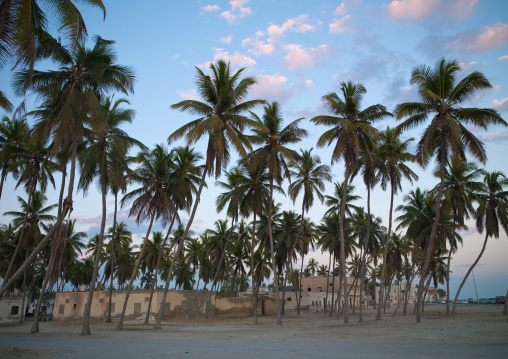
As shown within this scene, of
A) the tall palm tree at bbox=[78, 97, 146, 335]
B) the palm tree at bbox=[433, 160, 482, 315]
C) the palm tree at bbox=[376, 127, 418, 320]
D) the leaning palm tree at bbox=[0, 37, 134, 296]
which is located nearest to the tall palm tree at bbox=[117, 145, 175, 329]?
the tall palm tree at bbox=[78, 97, 146, 335]

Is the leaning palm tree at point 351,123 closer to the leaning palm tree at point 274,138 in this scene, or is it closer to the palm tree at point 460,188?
the leaning palm tree at point 274,138

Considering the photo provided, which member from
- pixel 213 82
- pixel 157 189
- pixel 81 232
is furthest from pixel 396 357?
pixel 81 232

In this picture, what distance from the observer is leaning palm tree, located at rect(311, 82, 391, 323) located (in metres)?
24.8

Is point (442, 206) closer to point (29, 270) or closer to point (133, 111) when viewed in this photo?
point (133, 111)

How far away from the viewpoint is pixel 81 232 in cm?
4425

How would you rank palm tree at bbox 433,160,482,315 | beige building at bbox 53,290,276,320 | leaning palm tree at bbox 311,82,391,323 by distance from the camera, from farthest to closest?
beige building at bbox 53,290,276,320 → palm tree at bbox 433,160,482,315 → leaning palm tree at bbox 311,82,391,323

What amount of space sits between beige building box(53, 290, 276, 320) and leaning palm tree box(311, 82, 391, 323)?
18.1m

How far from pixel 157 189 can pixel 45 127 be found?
11.2 meters

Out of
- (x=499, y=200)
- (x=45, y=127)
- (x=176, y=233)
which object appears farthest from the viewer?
(x=176, y=233)

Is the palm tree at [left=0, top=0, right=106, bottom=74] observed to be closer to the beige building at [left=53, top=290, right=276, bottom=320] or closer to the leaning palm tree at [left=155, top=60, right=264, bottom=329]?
the leaning palm tree at [left=155, top=60, right=264, bottom=329]

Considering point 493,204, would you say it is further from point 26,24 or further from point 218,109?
point 26,24

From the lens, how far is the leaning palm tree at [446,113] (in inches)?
822

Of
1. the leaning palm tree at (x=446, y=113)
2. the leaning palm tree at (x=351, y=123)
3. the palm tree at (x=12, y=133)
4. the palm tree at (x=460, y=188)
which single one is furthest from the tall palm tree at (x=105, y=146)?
the palm tree at (x=460, y=188)

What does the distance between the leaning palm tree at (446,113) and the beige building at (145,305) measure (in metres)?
22.7
